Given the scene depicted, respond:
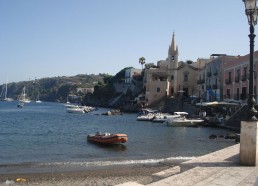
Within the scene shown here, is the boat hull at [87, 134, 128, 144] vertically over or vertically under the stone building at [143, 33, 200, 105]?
under

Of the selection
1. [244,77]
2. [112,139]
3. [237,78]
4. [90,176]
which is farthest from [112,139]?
[237,78]

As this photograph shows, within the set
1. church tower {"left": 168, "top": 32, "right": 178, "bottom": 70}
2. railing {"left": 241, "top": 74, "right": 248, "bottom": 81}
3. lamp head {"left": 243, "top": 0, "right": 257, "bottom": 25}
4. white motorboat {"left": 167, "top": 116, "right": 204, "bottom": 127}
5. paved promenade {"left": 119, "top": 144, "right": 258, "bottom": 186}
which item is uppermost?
church tower {"left": 168, "top": 32, "right": 178, "bottom": 70}

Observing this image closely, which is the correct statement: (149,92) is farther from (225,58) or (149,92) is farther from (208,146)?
(208,146)

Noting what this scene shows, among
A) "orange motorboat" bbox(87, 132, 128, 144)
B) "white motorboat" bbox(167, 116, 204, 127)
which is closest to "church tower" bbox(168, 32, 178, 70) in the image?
"white motorboat" bbox(167, 116, 204, 127)

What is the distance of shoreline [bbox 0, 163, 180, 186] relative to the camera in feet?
58.9

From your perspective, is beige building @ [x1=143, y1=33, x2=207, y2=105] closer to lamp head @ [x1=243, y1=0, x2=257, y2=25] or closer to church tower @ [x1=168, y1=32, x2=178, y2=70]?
church tower @ [x1=168, y1=32, x2=178, y2=70]

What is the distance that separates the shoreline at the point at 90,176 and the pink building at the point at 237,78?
97.2ft

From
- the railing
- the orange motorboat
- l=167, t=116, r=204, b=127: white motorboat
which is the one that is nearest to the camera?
the orange motorboat

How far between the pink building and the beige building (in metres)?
31.2

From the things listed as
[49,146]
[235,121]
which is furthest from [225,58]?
[49,146]

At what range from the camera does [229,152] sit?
12422 millimetres

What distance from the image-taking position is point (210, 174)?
8797 millimetres

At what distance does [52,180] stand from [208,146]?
16906mm

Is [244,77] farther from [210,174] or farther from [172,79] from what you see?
[172,79]
